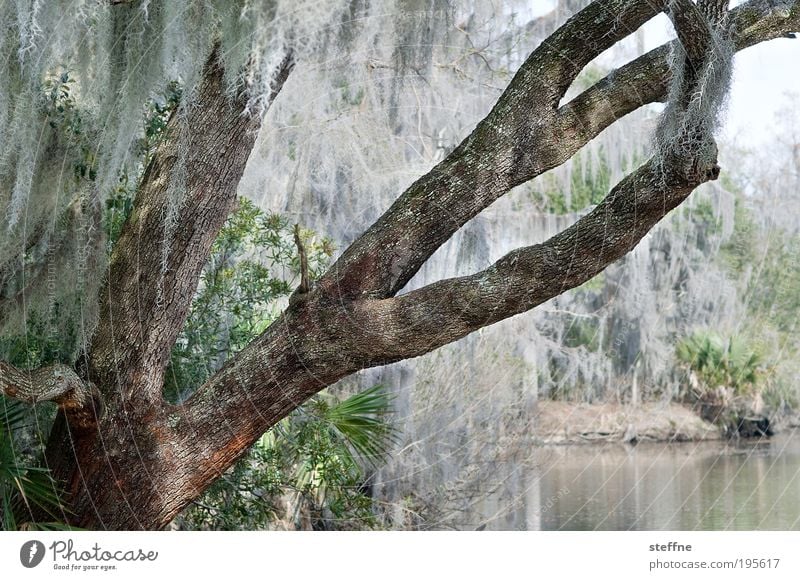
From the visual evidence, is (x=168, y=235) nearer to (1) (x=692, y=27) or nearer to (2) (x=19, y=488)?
(2) (x=19, y=488)

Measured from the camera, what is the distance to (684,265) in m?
7.83

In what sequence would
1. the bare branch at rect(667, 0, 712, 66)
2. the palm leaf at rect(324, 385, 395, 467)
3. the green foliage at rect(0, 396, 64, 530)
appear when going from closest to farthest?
the bare branch at rect(667, 0, 712, 66) < the green foliage at rect(0, 396, 64, 530) < the palm leaf at rect(324, 385, 395, 467)

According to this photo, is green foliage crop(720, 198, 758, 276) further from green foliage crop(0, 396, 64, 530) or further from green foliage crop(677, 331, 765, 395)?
green foliage crop(0, 396, 64, 530)

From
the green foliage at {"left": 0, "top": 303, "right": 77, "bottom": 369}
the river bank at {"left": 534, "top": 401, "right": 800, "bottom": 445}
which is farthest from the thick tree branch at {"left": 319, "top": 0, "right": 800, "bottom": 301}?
the river bank at {"left": 534, "top": 401, "right": 800, "bottom": 445}

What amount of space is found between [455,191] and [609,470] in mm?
4644

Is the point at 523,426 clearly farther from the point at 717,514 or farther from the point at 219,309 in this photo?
the point at 219,309

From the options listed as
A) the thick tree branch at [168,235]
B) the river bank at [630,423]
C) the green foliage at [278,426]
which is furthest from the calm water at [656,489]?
the thick tree branch at [168,235]

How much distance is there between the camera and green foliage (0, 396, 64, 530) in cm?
265

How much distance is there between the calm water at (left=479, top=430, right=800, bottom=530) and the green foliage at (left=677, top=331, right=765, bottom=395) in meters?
0.50

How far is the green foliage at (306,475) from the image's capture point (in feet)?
12.3

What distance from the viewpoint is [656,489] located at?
6.12m

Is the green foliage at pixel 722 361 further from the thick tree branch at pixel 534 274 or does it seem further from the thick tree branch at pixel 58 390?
the thick tree branch at pixel 58 390

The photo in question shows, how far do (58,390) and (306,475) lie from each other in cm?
184
